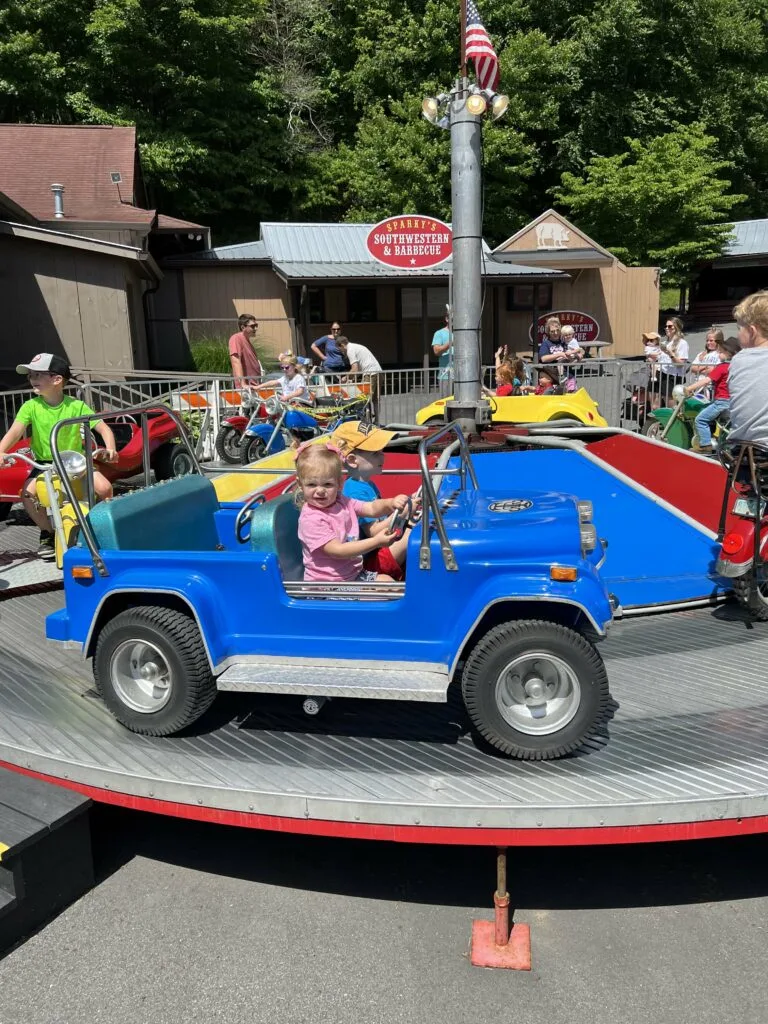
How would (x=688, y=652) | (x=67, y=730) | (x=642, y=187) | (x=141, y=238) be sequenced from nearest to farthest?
(x=67, y=730), (x=688, y=652), (x=141, y=238), (x=642, y=187)

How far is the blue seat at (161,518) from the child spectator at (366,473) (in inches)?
27.6

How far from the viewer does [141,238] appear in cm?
1738

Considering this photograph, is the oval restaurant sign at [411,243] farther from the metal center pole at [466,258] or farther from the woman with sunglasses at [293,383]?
the metal center pole at [466,258]

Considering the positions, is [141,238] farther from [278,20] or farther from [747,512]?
[278,20]

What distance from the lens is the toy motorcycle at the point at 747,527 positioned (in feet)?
13.7

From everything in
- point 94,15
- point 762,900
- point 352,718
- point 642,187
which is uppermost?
point 94,15

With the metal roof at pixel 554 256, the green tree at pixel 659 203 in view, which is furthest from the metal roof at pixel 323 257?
the green tree at pixel 659 203

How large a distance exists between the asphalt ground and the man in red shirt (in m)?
8.36

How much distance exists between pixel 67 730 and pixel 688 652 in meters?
2.74

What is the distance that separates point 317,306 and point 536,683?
19759 mm

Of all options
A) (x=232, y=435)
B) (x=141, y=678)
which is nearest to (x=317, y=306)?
(x=232, y=435)

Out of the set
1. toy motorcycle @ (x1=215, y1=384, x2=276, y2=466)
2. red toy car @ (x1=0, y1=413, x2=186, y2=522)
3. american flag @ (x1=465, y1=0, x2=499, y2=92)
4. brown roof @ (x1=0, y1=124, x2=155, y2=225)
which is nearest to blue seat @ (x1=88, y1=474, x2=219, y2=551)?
red toy car @ (x1=0, y1=413, x2=186, y2=522)

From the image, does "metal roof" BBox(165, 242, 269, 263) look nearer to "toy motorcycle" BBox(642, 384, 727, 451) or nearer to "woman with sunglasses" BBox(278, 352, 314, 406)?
"woman with sunglasses" BBox(278, 352, 314, 406)

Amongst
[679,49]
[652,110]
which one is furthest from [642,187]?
[679,49]
